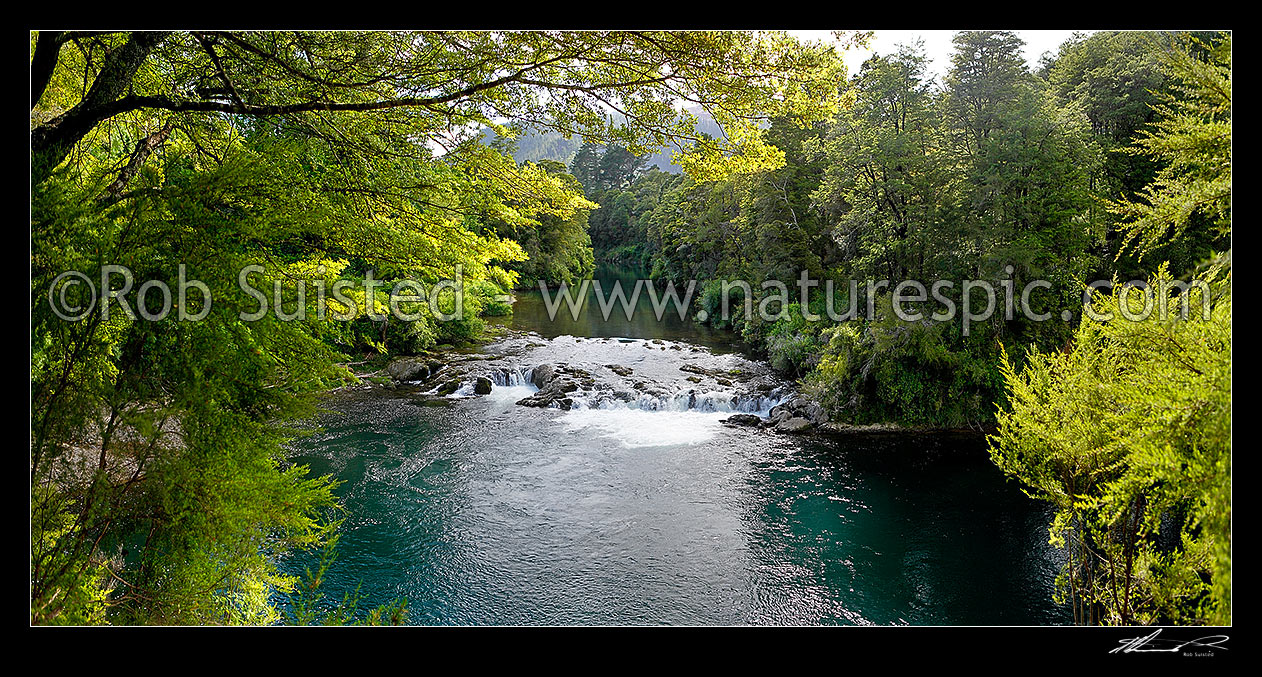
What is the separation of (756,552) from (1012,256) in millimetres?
9776

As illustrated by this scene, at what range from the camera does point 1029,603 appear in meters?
8.60

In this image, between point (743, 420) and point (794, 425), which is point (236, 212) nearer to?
point (743, 420)

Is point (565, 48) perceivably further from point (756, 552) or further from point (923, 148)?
point (923, 148)

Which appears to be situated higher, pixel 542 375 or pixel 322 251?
pixel 322 251

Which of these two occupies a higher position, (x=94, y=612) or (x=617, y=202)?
(x=617, y=202)

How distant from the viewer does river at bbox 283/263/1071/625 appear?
857cm

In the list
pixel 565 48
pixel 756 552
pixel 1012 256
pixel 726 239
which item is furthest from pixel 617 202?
pixel 565 48
